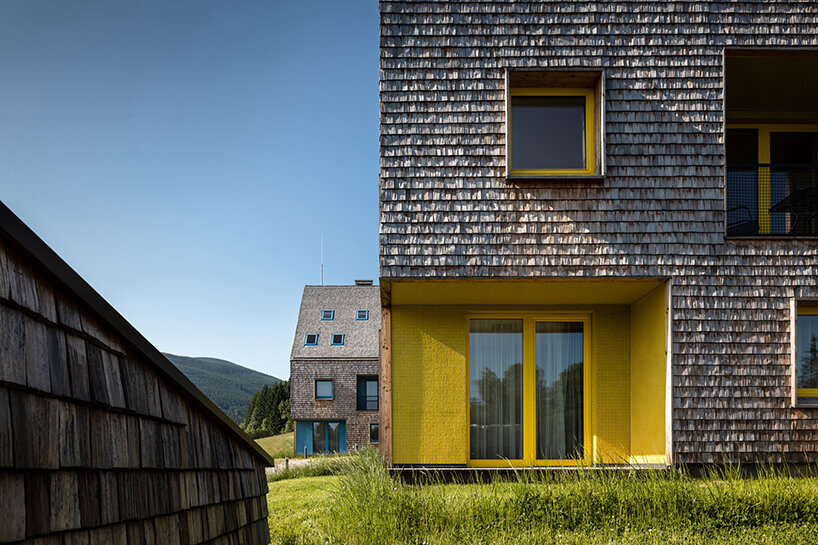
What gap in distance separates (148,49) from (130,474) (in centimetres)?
1267

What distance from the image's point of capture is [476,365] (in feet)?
24.8

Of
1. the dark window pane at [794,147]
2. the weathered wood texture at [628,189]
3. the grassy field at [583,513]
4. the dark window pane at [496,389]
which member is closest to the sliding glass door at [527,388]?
the dark window pane at [496,389]

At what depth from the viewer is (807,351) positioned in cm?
706

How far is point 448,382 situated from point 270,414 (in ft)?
96.7

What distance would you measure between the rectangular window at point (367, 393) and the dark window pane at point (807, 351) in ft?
70.0

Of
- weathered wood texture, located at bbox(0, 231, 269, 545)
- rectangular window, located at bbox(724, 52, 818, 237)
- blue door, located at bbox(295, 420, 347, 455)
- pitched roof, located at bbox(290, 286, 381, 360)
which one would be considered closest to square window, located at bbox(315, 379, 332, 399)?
pitched roof, located at bbox(290, 286, 381, 360)

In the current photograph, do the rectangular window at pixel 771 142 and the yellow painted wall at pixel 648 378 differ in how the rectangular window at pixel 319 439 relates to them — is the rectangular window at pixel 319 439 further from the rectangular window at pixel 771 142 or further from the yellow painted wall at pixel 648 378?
the rectangular window at pixel 771 142

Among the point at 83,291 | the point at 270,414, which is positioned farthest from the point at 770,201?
the point at 270,414

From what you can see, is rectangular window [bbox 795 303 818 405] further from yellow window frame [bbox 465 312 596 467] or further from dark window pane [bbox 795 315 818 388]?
yellow window frame [bbox 465 312 596 467]

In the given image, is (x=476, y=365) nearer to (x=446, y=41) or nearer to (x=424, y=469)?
(x=424, y=469)

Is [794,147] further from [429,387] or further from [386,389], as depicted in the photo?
[386,389]

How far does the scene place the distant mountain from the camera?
73562 mm

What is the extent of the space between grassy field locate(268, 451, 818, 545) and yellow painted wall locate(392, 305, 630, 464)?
123 cm

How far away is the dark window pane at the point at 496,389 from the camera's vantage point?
7418 mm
